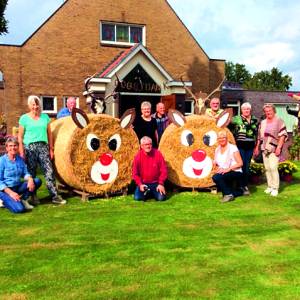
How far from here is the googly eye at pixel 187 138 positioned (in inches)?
298

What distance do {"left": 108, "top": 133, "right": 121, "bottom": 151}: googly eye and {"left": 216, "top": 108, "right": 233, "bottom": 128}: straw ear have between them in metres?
1.87

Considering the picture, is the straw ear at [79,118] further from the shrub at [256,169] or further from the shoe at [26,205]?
the shrub at [256,169]

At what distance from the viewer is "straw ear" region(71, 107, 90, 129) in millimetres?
6738

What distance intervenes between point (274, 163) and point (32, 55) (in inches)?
444

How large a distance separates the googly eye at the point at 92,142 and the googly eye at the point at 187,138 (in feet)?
5.16

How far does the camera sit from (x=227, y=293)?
3.44 metres

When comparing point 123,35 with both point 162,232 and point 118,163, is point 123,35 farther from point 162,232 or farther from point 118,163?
point 162,232

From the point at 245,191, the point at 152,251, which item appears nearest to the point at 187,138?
the point at 245,191

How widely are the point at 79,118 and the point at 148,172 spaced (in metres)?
1.46

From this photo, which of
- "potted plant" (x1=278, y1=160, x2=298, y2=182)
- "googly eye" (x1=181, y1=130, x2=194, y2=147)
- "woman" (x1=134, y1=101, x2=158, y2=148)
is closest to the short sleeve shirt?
→ "woman" (x1=134, y1=101, x2=158, y2=148)

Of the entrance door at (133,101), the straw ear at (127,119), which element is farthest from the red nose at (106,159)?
the entrance door at (133,101)

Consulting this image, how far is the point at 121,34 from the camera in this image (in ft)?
56.9

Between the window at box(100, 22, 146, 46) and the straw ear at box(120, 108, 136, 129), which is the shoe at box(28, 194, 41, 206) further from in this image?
the window at box(100, 22, 146, 46)

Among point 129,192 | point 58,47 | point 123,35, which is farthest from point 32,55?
point 129,192
